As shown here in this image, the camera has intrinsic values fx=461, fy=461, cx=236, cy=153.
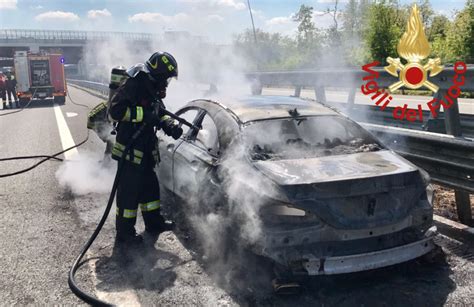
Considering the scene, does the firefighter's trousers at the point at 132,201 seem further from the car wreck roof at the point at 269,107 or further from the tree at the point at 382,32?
the tree at the point at 382,32

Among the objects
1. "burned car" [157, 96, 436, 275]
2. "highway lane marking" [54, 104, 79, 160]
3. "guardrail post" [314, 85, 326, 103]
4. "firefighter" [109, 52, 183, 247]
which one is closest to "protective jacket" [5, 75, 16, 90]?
"highway lane marking" [54, 104, 79, 160]

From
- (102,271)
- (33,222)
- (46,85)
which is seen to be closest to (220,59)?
(33,222)

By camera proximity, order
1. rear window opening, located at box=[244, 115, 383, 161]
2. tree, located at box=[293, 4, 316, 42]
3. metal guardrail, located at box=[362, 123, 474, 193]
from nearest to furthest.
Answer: rear window opening, located at box=[244, 115, 383, 161] → metal guardrail, located at box=[362, 123, 474, 193] → tree, located at box=[293, 4, 316, 42]

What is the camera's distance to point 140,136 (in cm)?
445

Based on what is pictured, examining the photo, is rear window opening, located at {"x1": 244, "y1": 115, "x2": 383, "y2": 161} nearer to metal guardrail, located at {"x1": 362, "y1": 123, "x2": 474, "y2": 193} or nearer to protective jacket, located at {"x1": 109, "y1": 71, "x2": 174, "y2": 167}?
metal guardrail, located at {"x1": 362, "y1": 123, "x2": 474, "y2": 193}

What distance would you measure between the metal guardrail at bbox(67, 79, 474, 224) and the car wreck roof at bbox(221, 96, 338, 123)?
34.5 inches

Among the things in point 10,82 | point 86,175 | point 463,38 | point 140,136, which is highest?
point 463,38

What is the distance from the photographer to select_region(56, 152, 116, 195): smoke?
20.7 feet

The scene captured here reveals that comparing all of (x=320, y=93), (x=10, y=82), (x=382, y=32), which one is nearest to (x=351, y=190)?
(x=320, y=93)

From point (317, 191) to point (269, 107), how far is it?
147 cm

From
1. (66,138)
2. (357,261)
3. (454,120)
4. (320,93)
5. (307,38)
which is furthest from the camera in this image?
(307,38)

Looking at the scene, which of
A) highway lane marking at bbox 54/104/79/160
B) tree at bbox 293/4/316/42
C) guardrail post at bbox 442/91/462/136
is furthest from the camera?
tree at bbox 293/4/316/42

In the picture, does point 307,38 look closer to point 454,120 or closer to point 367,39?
point 367,39

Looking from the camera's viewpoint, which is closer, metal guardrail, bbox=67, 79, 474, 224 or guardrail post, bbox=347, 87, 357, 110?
metal guardrail, bbox=67, 79, 474, 224
